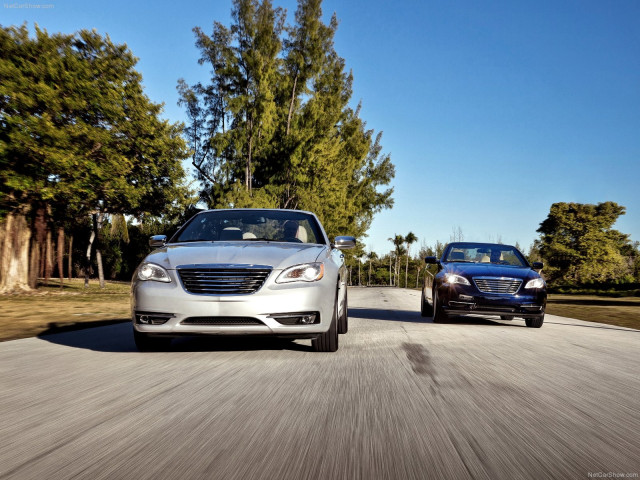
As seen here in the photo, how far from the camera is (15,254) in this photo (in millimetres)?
20625

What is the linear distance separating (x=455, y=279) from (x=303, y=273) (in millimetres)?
5745

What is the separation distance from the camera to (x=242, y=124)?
32.8 meters

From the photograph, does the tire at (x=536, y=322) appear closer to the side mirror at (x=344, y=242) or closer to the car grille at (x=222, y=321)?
the side mirror at (x=344, y=242)

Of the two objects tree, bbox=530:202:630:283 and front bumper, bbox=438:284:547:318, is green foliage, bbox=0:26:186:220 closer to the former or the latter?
front bumper, bbox=438:284:547:318

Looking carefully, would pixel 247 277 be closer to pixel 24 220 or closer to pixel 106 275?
pixel 24 220

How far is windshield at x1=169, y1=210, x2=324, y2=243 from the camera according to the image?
7729 millimetres

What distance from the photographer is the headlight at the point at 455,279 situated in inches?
450

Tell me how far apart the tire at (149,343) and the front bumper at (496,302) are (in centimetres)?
612

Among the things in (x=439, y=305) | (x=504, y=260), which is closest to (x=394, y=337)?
(x=439, y=305)

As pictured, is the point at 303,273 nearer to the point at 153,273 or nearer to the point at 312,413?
the point at 153,273

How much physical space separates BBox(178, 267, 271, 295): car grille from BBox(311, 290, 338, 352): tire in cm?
99

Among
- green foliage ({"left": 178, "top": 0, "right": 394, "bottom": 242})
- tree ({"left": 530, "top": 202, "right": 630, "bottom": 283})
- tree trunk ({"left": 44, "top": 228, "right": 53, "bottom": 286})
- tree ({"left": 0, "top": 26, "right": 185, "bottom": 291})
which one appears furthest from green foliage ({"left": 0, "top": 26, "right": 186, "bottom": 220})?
tree ({"left": 530, "top": 202, "right": 630, "bottom": 283})

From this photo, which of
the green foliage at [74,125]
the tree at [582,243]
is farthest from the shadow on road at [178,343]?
the tree at [582,243]

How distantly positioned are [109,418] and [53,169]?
17283mm
